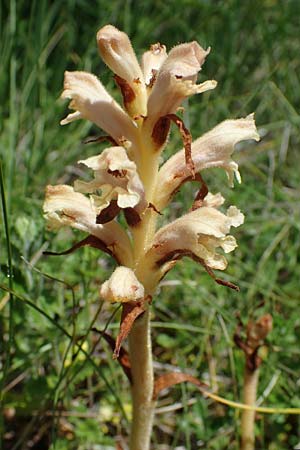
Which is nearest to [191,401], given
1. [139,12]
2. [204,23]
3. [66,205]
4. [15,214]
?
[15,214]

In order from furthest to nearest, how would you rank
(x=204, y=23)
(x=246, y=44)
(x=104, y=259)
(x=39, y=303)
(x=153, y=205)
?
(x=246, y=44), (x=204, y=23), (x=104, y=259), (x=39, y=303), (x=153, y=205)

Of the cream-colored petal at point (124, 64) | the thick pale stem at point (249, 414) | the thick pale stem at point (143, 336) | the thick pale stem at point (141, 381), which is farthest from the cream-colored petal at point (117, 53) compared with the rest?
the thick pale stem at point (249, 414)

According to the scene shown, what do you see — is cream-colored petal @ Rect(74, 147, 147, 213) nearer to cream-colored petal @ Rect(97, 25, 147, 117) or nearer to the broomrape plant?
the broomrape plant

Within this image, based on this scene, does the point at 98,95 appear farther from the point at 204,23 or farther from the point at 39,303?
the point at 204,23

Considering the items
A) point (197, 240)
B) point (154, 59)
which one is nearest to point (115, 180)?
point (197, 240)

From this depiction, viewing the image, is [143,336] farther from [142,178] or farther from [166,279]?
[166,279]

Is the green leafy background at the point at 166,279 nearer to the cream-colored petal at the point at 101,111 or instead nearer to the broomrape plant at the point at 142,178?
the broomrape plant at the point at 142,178

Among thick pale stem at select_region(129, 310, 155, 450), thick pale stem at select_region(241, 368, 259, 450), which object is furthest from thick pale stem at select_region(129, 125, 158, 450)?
thick pale stem at select_region(241, 368, 259, 450)
